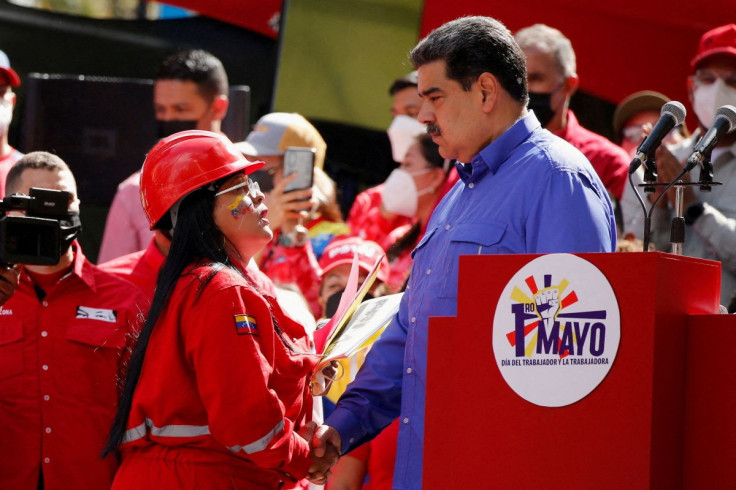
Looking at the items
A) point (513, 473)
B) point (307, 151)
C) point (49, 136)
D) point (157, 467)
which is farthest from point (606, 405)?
point (49, 136)

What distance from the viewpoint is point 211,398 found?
141 inches

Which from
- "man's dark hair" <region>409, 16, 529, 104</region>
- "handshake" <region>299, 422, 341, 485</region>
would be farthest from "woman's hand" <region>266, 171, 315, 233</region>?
"man's dark hair" <region>409, 16, 529, 104</region>

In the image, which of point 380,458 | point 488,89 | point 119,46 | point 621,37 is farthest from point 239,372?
point 119,46

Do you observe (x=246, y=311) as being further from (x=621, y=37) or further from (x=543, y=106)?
(x=621, y=37)

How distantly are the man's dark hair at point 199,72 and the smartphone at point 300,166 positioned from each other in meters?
1.04

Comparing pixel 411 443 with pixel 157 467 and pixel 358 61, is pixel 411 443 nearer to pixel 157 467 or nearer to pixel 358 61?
pixel 157 467

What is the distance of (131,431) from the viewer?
3.73m

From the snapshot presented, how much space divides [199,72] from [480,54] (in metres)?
3.73

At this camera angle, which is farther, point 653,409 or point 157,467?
point 157,467

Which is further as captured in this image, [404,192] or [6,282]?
[404,192]

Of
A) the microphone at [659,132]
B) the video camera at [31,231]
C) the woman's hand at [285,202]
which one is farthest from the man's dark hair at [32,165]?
the microphone at [659,132]

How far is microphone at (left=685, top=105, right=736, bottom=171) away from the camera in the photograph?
3.43 m

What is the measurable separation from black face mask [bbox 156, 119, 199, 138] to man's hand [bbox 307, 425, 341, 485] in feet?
11.7

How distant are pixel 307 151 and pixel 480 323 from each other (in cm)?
364
